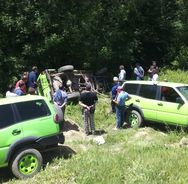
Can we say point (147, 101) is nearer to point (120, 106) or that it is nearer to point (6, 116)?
point (120, 106)

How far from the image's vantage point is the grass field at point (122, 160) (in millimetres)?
9867

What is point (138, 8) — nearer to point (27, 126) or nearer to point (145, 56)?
point (145, 56)

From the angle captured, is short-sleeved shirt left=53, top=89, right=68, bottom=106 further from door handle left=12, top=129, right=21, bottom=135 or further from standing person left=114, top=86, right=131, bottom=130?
door handle left=12, top=129, right=21, bottom=135

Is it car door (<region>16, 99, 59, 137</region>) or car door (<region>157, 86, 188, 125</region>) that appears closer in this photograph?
car door (<region>16, 99, 59, 137</region>)

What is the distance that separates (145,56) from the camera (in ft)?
→ 107

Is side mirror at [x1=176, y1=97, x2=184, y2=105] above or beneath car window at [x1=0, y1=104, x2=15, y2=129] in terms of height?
beneath

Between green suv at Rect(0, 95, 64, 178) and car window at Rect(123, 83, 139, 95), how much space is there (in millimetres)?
5715

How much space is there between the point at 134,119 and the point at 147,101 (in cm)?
89

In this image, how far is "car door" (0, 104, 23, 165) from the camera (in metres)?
10.9

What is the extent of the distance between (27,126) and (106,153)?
2311mm

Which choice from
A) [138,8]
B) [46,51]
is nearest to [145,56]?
[138,8]

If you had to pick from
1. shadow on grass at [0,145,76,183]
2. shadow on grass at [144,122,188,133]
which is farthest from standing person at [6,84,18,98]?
shadow on grass at [144,122,188,133]

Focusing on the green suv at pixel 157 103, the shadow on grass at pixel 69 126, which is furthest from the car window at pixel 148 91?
the shadow on grass at pixel 69 126

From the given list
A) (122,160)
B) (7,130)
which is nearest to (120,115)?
(122,160)
